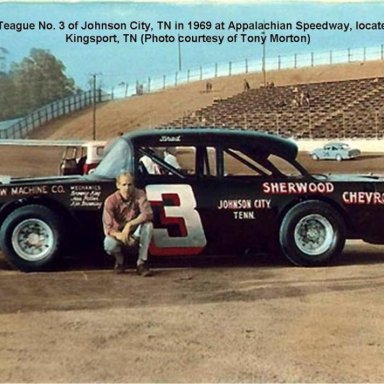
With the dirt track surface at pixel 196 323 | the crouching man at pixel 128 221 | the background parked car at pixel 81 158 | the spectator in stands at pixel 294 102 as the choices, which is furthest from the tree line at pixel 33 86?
the spectator in stands at pixel 294 102

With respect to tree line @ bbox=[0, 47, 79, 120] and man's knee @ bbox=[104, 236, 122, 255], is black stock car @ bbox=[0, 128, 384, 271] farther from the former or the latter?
tree line @ bbox=[0, 47, 79, 120]

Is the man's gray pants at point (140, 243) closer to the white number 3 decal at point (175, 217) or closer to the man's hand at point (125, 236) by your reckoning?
the man's hand at point (125, 236)

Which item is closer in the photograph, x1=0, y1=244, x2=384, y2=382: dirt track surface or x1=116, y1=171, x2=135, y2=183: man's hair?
x1=0, y1=244, x2=384, y2=382: dirt track surface

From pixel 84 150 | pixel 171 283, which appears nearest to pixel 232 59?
pixel 84 150

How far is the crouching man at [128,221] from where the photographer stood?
549 centimetres

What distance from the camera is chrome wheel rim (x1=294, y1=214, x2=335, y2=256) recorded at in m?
5.85

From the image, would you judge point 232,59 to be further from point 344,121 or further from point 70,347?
point 70,347

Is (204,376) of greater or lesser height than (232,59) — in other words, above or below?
below

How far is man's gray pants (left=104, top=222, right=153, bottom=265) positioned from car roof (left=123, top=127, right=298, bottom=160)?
2.17 feet

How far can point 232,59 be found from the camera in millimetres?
6219

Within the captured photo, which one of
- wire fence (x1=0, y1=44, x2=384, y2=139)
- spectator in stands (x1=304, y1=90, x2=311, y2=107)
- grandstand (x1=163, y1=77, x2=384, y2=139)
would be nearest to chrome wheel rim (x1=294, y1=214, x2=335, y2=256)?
grandstand (x1=163, y1=77, x2=384, y2=139)

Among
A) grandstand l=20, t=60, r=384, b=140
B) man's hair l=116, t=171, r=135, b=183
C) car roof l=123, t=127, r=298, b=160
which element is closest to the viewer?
man's hair l=116, t=171, r=135, b=183

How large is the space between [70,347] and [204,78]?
2.97m

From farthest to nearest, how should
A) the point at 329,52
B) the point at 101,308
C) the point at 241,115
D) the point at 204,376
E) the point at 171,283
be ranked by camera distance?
1. the point at 241,115
2. the point at 329,52
3. the point at 171,283
4. the point at 101,308
5. the point at 204,376
